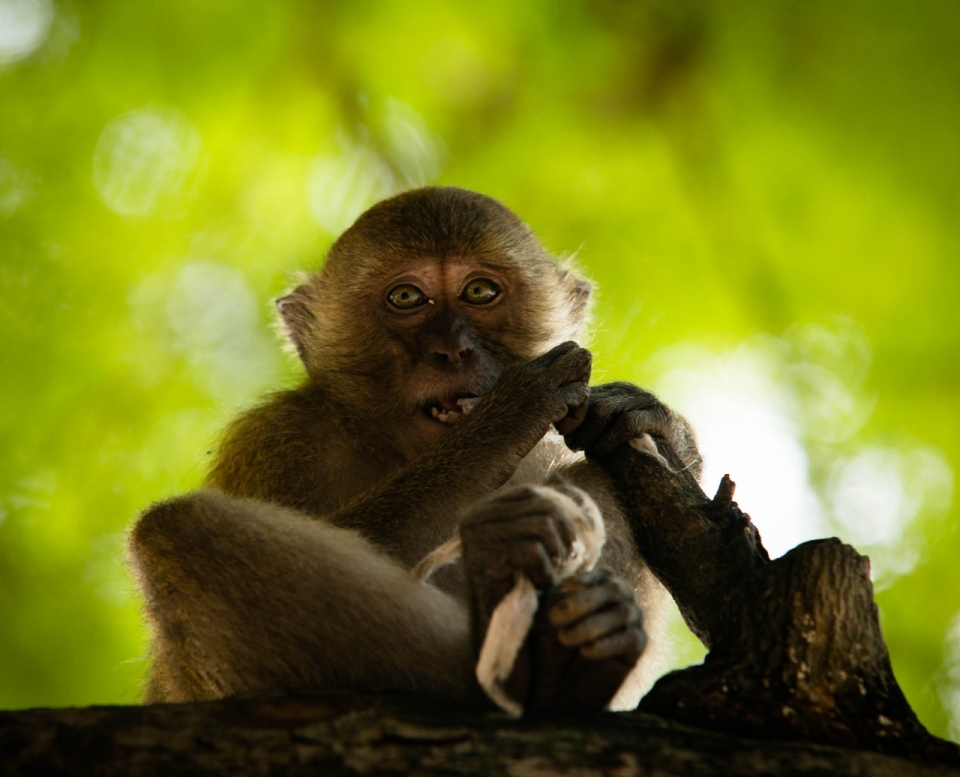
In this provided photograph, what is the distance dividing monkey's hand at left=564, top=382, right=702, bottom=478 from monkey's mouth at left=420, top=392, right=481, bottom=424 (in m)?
0.72

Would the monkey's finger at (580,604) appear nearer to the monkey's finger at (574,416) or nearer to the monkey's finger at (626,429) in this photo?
the monkey's finger at (626,429)

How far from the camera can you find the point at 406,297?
19.0 feet

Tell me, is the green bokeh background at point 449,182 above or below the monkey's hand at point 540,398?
above

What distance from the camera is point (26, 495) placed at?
6398mm

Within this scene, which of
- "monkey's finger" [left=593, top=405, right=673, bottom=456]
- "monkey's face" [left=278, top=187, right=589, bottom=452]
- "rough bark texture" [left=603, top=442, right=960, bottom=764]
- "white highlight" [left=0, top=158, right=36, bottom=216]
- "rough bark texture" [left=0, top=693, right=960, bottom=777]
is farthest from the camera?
"white highlight" [left=0, top=158, right=36, bottom=216]

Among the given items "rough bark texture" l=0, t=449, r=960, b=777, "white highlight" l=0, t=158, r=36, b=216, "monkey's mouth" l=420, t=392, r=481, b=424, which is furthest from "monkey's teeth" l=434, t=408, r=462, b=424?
"white highlight" l=0, t=158, r=36, b=216

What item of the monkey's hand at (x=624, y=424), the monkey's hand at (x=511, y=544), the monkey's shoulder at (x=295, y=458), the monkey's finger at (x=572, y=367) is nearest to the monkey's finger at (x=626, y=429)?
the monkey's hand at (x=624, y=424)

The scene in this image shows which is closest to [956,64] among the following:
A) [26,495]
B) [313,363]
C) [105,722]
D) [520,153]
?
[520,153]

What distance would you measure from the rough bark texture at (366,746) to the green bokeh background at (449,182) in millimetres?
2859

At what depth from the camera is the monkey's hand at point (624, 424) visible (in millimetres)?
4512

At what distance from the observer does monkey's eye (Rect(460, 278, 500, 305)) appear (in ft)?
19.1

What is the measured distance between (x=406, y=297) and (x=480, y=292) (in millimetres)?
385

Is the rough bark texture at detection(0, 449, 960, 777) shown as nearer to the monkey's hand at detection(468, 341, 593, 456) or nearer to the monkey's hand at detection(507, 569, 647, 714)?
the monkey's hand at detection(507, 569, 647, 714)

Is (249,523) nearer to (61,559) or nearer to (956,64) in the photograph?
(61,559)
